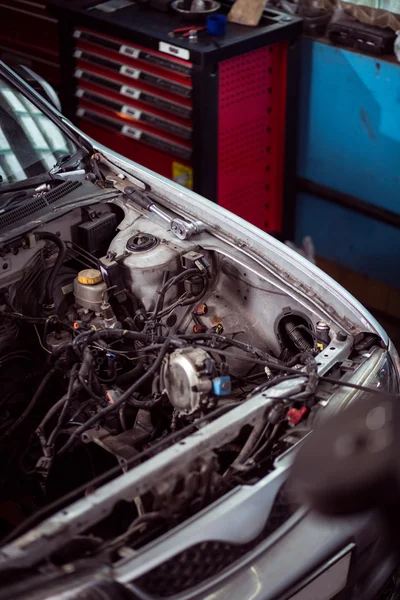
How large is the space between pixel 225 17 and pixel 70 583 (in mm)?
3202

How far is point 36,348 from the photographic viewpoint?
319cm

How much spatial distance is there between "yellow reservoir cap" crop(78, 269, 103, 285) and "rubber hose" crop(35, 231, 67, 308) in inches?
3.3

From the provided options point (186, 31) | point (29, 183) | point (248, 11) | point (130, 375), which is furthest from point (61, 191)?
point (248, 11)

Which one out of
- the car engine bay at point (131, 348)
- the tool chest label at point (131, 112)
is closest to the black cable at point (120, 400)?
the car engine bay at point (131, 348)

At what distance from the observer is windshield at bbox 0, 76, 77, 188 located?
11.5ft

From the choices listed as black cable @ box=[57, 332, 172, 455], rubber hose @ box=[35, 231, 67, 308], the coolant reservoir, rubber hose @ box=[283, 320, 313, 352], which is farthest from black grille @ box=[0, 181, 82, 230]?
rubber hose @ box=[283, 320, 313, 352]

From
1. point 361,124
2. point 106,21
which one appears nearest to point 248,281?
point 361,124

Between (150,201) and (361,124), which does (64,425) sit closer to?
(150,201)

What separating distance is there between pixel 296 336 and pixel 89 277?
749 mm

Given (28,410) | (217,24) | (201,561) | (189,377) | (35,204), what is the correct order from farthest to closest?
1. (217,24)
2. (35,204)
3. (28,410)
4. (189,377)
5. (201,561)

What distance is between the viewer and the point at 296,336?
3135 millimetres

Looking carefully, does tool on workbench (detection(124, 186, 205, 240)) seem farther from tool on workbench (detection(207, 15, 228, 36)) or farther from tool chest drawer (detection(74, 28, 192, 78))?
tool on workbench (detection(207, 15, 228, 36))

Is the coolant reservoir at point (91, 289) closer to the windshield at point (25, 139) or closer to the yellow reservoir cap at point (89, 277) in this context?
the yellow reservoir cap at point (89, 277)

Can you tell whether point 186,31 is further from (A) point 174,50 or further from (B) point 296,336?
(B) point 296,336
